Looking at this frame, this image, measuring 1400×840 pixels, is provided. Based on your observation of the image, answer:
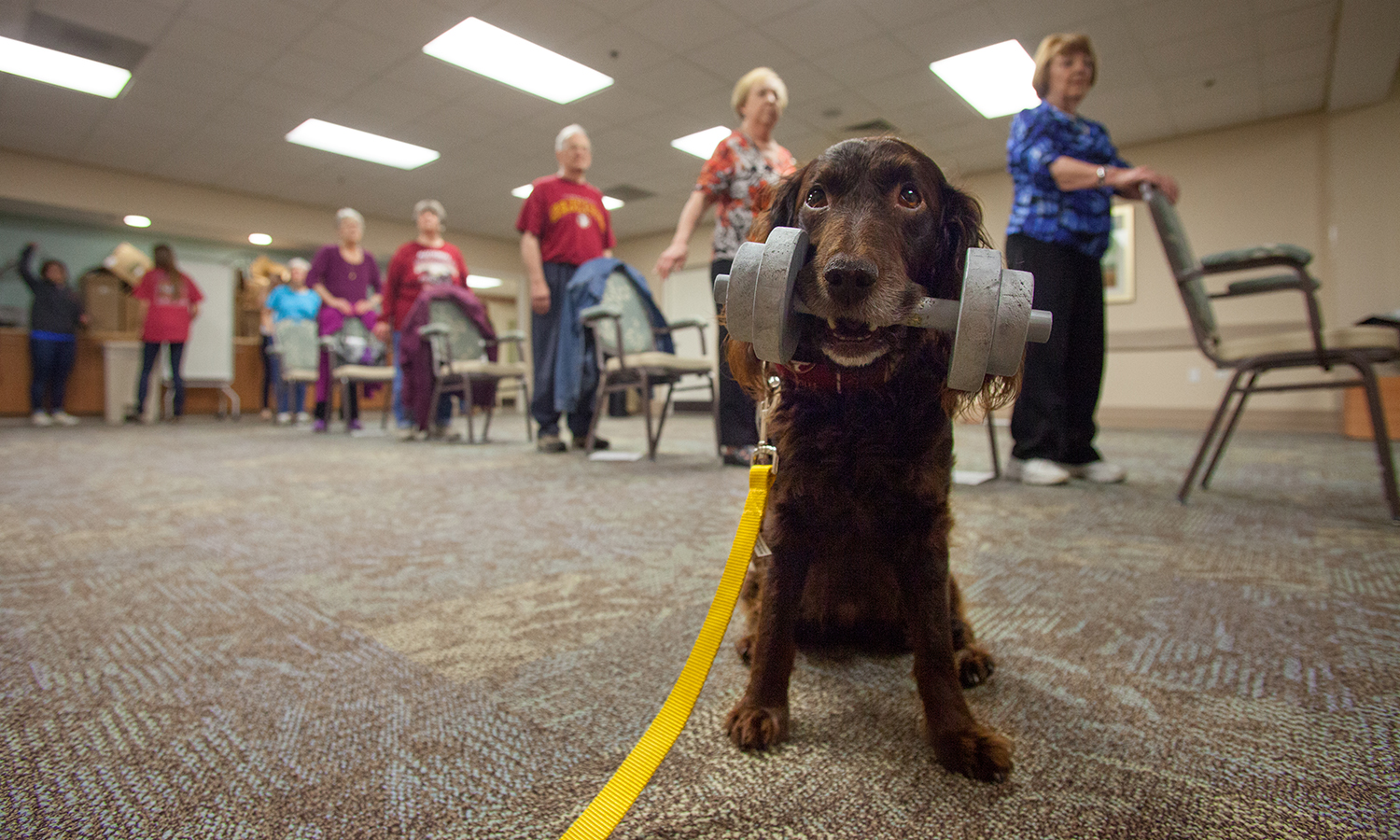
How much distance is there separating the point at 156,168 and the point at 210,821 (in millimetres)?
10164

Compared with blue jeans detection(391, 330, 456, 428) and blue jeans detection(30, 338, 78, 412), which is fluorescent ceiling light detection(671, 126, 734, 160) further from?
blue jeans detection(30, 338, 78, 412)

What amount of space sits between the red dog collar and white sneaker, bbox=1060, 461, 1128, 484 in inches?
96.7

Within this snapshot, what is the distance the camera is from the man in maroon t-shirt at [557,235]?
3.85 metres

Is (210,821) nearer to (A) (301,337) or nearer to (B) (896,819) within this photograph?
(B) (896,819)

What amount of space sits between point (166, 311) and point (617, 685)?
8.90m

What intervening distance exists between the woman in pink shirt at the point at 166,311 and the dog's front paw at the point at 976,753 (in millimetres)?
9075

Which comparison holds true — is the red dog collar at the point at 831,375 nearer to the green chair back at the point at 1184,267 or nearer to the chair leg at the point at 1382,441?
the green chair back at the point at 1184,267

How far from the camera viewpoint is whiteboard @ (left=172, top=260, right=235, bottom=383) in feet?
31.6

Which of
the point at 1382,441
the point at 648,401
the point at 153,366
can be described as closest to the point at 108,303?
the point at 153,366

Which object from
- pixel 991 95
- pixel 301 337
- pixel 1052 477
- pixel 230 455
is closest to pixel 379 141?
pixel 301 337

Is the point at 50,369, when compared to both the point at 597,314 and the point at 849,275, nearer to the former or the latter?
the point at 597,314

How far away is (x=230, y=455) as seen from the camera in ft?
13.0

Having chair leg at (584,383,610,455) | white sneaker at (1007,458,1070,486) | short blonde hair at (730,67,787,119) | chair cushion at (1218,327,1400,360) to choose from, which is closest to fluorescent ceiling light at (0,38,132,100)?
chair leg at (584,383,610,455)

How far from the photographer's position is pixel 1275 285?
202 centimetres
